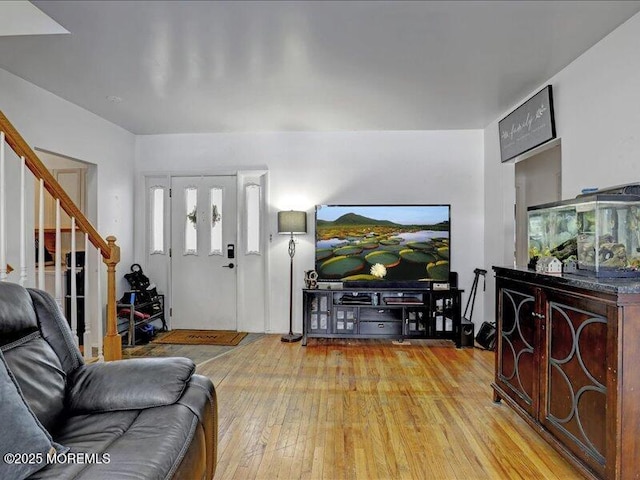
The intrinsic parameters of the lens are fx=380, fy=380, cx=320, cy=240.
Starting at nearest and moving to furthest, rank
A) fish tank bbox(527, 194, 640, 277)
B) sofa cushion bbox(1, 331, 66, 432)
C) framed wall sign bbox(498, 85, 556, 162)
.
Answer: sofa cushion bbox(1, 331, 66, 432) → fish tank bbox(527, 194, 640, 277) → framed wall sign bbox(498, 85, 556, 162)

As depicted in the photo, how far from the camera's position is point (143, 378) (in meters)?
1.63

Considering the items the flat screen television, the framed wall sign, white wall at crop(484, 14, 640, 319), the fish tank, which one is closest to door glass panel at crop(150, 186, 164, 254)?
the flat screen television

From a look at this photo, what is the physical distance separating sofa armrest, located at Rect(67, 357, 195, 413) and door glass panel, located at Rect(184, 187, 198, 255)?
3320 mm

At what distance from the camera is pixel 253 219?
4879mm

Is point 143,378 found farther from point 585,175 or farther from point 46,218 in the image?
point 46,218

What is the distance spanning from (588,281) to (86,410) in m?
2.29

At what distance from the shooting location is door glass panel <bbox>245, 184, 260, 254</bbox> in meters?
4.87

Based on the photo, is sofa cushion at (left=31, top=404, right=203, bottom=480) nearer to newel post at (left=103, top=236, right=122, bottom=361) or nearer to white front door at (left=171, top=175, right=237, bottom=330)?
newel post at (left=103, top=236, right=122, bottom=361)

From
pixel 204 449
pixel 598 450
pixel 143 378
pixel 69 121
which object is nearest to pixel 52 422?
pixel 143 378

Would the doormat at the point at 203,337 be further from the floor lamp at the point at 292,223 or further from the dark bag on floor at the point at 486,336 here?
the dark bag on floor at the point at 486,336

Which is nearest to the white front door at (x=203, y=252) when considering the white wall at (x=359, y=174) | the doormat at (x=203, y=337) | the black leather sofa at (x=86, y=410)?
the doormat at (x=203, y=337)

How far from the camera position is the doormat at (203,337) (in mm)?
4391

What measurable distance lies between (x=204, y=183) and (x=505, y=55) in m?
3.62

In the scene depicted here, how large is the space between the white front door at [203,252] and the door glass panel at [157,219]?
0.16 meters
